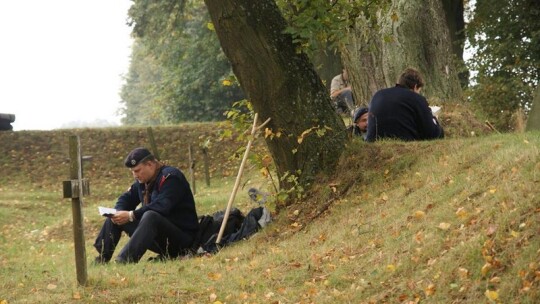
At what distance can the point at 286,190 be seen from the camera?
11547mm

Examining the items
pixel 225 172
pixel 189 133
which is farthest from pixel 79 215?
pixel 189 133

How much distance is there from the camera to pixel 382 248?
8.26 m

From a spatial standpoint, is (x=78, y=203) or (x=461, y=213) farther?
(x=78, y=203)

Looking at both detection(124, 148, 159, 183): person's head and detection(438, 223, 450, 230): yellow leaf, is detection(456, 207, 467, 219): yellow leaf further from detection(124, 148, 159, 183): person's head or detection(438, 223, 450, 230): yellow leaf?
detection(124, 148, 159, 183): person's head

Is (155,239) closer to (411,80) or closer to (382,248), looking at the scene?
(382,248)

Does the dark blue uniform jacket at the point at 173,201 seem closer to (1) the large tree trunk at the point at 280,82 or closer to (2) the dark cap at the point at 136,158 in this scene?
(2) the dark cap at the point at 136,158

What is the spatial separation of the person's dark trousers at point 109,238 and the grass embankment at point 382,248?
1.45 ft

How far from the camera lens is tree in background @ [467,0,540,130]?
25.6m

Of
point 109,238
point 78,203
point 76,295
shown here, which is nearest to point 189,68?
point 109,238

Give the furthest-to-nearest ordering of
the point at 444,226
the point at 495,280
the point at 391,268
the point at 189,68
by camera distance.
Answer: the point at 189,68
the point at 444,226
the point at 391,268
the point at 495,280

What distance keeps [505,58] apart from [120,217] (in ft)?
58.5

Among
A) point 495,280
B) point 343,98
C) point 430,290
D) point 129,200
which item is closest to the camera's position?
point 495,280

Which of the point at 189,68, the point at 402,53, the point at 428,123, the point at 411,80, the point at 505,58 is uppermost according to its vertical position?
the point at 189,68

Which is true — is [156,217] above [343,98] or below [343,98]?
below
